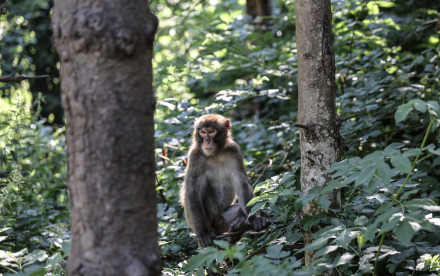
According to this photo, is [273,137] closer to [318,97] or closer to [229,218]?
[229,218]

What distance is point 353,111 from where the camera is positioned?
18.5 ft

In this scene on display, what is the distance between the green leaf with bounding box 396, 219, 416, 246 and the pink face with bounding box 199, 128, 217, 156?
292cm

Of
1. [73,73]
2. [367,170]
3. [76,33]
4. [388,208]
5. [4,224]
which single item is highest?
[76,33]

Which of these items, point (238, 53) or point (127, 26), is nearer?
point (127, 26)

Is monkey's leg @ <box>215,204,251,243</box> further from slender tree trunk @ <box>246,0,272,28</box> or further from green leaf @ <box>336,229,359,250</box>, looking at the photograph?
slender tree trunk @ <box>246,0,272,28</box>

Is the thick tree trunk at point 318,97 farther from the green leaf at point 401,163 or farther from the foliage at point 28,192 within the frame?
the foliage at point 28,192

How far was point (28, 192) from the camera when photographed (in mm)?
5895

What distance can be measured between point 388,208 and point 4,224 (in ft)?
11.1

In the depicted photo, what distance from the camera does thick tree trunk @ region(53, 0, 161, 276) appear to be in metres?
2.20

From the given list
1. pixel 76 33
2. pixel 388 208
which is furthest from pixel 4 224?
pixel 388 208

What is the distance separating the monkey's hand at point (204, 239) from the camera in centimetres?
497

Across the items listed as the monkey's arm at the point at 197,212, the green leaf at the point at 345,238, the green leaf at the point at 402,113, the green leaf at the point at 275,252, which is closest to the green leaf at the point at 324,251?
the green leaf at the point at 345,238

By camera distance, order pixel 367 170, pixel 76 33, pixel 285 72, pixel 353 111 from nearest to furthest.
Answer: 1. pixel 76 33
2. pixel 367 170
3. pixel 353 111
4. pixel 285 72

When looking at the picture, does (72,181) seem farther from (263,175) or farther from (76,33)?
(263,175)
